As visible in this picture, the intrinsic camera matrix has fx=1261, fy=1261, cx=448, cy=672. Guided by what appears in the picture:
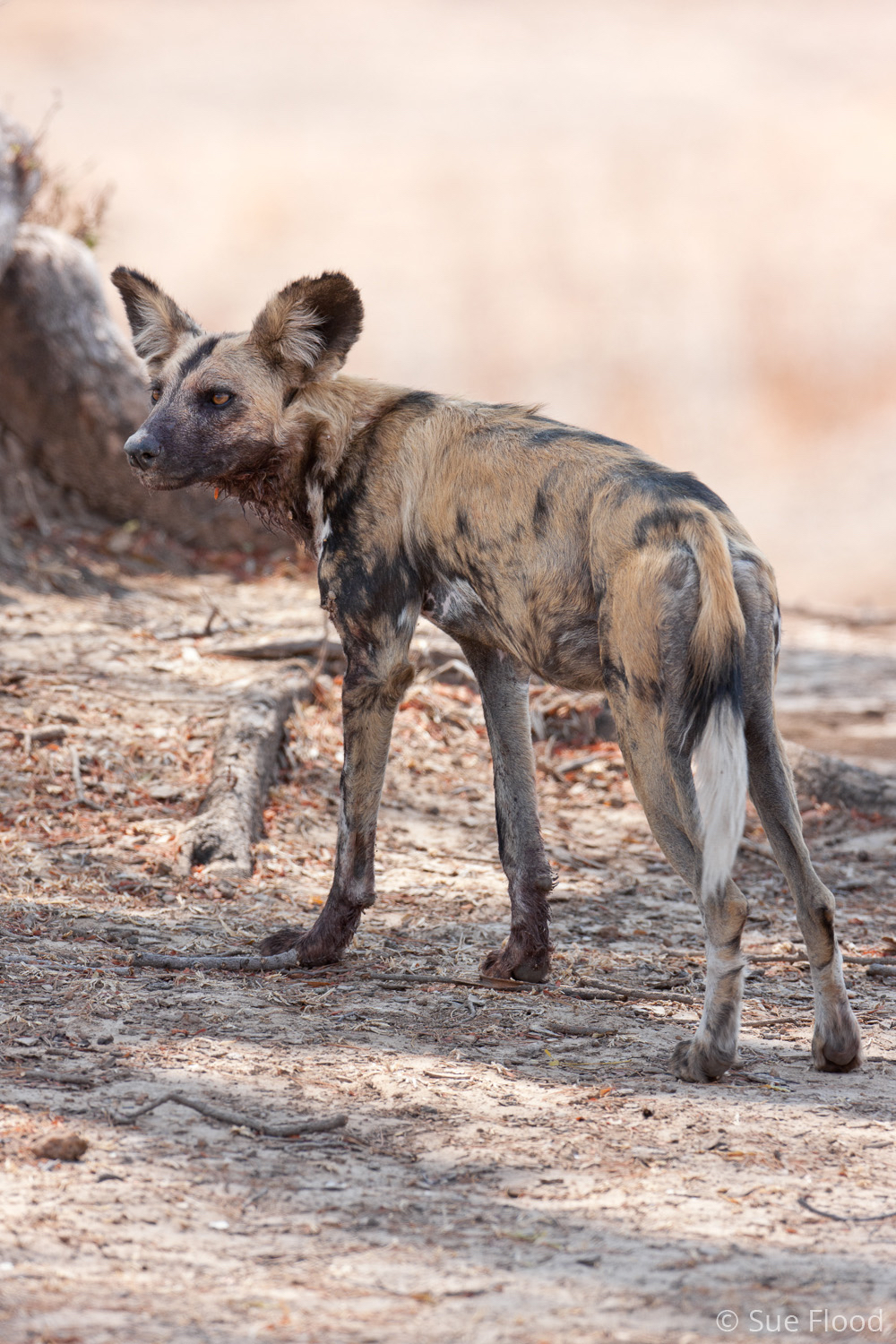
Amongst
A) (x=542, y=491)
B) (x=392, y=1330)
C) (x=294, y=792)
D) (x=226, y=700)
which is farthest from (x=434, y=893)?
(x=392, y=1330)

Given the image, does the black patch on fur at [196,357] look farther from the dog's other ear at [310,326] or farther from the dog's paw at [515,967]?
the dog's paw at [515,967]

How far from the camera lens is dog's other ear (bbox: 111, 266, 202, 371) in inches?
179

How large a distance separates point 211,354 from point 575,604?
161 cm

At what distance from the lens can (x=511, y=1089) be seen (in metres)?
3.26

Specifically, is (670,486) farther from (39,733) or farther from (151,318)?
(39,733)

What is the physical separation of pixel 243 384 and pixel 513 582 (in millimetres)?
1218

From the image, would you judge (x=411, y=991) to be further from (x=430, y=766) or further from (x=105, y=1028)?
(x=430, y=766)

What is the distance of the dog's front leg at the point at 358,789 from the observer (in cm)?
422

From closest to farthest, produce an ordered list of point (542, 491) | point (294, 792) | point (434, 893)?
point (542, 491) → point (434, 893) → point (294, 792)

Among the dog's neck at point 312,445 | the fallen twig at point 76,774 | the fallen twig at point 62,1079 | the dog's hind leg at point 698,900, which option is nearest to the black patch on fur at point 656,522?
the dog's hind leg at point 698,900

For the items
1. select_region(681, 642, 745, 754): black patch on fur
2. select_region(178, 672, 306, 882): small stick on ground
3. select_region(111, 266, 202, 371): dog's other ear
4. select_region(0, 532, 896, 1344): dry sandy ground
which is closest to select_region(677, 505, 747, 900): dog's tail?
select_region(681, 642, 745, 754): black patch on fur

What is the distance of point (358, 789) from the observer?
4.33 metres

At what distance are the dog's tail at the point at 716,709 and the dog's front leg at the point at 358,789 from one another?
1.17 m

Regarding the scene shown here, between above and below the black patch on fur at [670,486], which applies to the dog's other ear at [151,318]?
above
